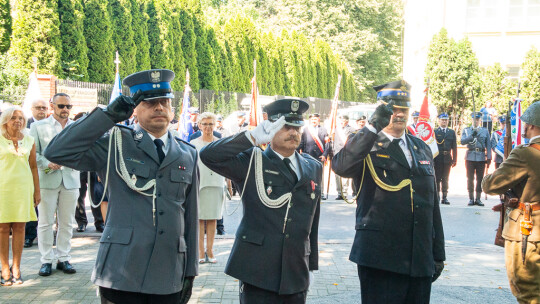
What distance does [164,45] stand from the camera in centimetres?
2350

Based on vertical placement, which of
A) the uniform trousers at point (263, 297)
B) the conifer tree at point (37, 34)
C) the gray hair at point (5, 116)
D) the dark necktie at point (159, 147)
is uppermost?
the conifer tree at point (37, 34)

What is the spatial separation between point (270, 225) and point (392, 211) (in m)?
1.09

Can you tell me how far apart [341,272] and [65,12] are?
14.1 m

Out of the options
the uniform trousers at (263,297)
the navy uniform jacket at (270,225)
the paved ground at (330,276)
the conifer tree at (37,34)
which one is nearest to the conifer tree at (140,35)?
the conifer tree at (37,34)

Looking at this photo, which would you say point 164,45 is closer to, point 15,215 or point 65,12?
point 65,12

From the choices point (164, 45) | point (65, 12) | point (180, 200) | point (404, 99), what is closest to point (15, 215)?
point (180, 200)

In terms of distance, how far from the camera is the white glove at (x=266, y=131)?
3.62 meters

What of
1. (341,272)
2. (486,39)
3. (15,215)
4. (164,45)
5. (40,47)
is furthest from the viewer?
(486,39)

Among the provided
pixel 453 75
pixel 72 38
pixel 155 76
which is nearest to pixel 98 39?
pixel 72 38

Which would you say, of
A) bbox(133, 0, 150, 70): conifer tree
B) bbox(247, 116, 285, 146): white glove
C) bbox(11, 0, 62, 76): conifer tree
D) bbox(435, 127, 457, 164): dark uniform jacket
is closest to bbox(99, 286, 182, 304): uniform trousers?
bbox(247, 116, 285, 146): white glove

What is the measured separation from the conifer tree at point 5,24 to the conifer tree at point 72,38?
157 centimetres

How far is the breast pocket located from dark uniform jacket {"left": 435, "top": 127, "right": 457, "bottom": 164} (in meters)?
12.0

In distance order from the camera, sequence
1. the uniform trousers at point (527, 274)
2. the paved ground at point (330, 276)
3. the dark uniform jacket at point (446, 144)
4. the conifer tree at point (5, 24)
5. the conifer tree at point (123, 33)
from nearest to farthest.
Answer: the uniform trousers at point (527, 274), the paved ground at point (330, 276), the dark uniform jacket at point (446, 144), the conifer tree at point (5, 24), the conifer tree at point (123, 33)

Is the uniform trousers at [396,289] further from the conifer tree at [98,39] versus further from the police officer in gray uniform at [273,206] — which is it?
the conifer tree at [98,39]
